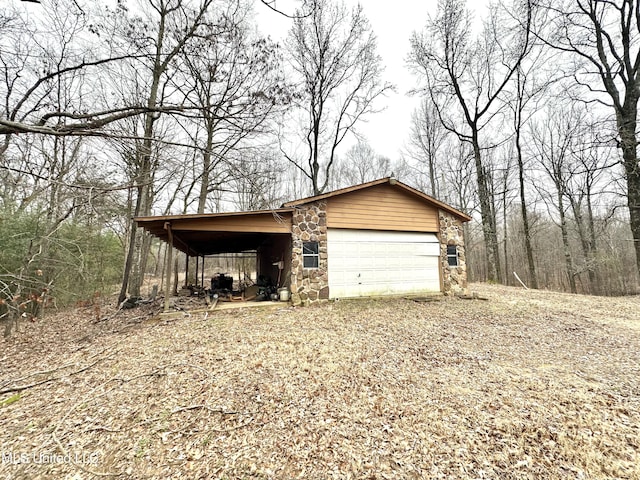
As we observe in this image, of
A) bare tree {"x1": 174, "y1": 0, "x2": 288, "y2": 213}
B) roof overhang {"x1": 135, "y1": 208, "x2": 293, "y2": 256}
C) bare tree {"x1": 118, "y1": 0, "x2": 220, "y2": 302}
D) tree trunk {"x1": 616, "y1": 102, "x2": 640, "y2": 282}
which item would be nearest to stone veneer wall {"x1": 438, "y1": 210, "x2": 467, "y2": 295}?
roof overhang {"x1": 135, "y1": 208, "x2": 293, "y2": 256}

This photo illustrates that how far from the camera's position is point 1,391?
3373 millimetres

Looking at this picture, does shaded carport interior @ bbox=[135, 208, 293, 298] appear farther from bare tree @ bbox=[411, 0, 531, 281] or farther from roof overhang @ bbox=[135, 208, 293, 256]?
bare tree @ bbox=[411, 0, 531, 281]

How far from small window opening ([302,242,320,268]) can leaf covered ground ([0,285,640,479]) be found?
8.24ft

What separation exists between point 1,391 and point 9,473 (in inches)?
77.3

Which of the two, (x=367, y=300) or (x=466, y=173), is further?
(x=466, y=173)

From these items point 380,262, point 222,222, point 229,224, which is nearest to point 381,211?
point 380,262

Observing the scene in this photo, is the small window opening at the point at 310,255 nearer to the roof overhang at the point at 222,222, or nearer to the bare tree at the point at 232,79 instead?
the roof overhang at the point at 222,222

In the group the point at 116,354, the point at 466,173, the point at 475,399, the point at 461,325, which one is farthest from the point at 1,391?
the point at 466,173

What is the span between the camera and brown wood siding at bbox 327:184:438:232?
812 centimetres

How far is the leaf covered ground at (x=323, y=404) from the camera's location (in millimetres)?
2230

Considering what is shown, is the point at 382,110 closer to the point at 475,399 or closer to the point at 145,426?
the point at 475,399

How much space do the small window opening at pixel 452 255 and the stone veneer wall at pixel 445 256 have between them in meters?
0.11

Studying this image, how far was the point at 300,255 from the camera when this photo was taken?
7668mm

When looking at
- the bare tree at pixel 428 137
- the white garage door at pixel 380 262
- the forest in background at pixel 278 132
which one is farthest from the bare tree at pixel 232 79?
the bare tree at pixel 428 137
